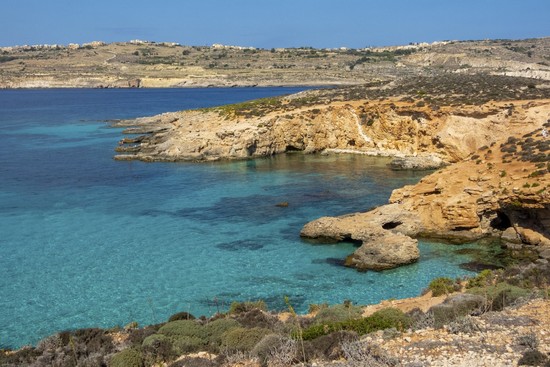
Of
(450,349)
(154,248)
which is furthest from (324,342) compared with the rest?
(154,248)

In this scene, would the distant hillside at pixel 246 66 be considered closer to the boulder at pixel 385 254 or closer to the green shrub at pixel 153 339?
the boulder at pixel 385 254

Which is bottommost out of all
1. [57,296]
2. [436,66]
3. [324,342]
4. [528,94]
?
[57,296]

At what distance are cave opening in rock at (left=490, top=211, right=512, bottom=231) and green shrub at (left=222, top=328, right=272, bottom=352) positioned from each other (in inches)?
589

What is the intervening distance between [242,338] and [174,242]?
505 inches

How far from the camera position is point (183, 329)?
1359 centimetres

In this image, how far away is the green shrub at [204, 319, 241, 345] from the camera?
12.9 meters

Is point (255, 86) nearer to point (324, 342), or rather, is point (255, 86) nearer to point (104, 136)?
point (104, 136)

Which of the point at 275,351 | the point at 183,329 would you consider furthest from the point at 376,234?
the point at 275,351

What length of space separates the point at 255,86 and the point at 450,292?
5378 inches

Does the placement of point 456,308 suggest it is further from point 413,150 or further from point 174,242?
point 413,150

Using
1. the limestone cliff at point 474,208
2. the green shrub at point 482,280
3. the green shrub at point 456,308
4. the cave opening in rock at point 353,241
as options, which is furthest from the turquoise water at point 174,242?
the green shrub at point 456,308

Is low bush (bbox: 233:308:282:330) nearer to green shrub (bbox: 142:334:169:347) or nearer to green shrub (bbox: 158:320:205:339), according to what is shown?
green shrub (bbox: 158:320:205:339)

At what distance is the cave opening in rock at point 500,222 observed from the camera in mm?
23750

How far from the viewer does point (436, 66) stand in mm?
137250
